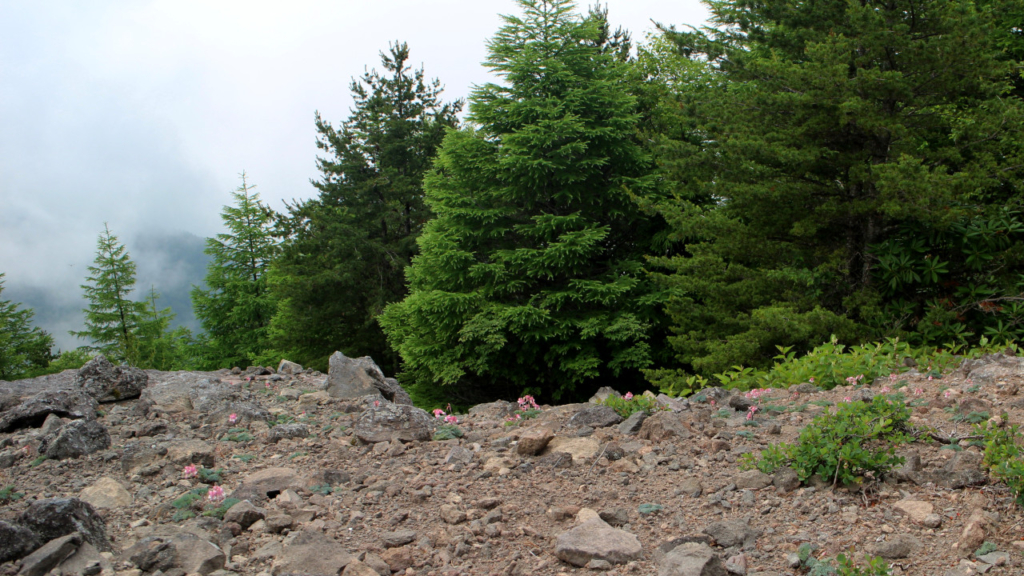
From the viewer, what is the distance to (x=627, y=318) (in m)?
12.5

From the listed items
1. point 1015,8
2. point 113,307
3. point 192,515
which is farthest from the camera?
point 113,307

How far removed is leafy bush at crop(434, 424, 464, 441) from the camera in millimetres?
4398

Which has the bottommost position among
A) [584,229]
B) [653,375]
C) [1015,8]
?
[653,375]

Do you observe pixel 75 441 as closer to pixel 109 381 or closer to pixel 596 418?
pixel 109 381

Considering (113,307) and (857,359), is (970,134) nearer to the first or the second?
(857,359)

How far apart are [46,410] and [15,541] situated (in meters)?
2.92

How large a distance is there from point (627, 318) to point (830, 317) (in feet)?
12.9

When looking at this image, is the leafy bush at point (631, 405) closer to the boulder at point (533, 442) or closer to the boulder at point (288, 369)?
the boulder at point (533, 442)

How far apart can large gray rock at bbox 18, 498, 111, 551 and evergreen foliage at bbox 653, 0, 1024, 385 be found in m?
8.89

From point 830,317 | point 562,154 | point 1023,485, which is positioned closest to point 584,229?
point 562,154

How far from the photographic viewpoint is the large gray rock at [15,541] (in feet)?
9.08

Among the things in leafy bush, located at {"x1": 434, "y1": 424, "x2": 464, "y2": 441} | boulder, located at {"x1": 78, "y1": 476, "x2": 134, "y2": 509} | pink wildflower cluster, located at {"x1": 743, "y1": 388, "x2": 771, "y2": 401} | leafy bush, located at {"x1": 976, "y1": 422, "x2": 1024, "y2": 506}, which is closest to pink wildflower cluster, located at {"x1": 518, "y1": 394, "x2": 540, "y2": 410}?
leafy bush, located at {"x1": 434, "y1": 424, "x2": 464, "y2": 441}

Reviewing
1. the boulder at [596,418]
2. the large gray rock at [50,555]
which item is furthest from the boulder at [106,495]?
the boulder at [596,418]

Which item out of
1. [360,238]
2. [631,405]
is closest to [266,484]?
[631,405]
